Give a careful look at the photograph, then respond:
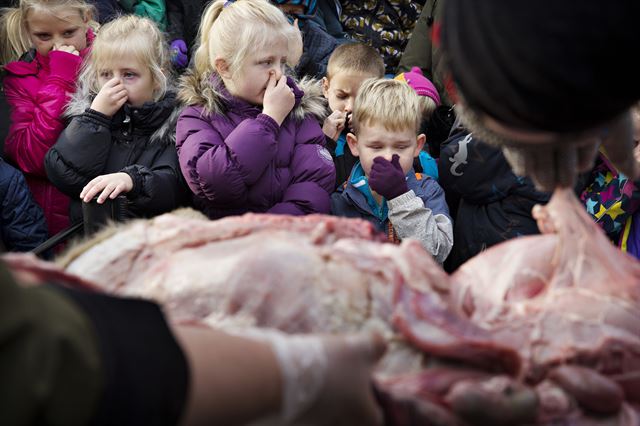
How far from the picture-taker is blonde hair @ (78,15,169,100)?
12.1 ft

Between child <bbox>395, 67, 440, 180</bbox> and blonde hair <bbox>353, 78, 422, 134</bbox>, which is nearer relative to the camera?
blonde hair <bbox>353, 78, 422, 134</bbox>

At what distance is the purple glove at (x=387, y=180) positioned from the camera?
3.36 metres

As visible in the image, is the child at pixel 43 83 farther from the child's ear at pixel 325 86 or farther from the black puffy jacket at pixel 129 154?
the child's ear at pixel 325 86

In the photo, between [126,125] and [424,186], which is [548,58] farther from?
[126,125]

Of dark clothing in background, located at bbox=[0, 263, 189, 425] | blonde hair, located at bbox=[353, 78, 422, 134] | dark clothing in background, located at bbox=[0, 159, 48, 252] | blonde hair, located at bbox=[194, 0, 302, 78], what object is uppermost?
dark clothing in background, located at bbox=[0, 263, 189, 425]

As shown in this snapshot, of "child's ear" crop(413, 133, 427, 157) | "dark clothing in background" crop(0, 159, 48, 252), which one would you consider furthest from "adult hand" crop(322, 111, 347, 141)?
"dark clothing in background" crop(0, 159, 48, 252)

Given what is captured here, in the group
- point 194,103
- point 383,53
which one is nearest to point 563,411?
point 194,103

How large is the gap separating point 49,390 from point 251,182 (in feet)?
7.67

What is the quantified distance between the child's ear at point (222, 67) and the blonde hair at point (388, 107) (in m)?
0.67

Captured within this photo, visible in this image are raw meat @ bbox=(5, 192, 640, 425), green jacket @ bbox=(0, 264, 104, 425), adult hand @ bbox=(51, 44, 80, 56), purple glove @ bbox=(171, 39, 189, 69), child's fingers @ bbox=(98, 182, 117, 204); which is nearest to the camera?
green jacket @ bbox=(0, 264, 104, 425)

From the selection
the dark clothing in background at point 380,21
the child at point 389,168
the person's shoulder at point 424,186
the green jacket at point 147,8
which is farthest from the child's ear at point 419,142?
the green jacket at point 147,8

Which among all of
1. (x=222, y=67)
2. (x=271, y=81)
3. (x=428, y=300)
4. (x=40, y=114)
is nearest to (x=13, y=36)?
(x=40, y=114)

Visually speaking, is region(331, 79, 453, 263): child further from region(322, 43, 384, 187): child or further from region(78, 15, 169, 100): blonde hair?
region(78, 15, 169, 100): blonde hair

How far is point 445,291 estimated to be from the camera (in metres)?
1.75
